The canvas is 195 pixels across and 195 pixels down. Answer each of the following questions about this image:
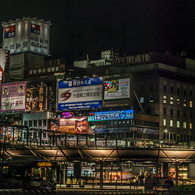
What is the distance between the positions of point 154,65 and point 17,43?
53.4 meters

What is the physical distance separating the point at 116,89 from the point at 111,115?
11519mm

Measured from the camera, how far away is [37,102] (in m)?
115

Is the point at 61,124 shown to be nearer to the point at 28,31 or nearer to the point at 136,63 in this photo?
the point at 136,63

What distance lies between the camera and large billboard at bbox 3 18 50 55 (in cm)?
15288

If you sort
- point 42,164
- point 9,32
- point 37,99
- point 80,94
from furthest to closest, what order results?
1. point 9,32
2. point 37,99
3. point 80,94
4. point 42,164

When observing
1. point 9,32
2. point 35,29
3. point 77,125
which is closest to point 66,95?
point 77,125

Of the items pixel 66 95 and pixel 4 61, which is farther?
pixel 4 61

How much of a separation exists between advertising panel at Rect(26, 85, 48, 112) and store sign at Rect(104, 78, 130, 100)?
1943 centimetres

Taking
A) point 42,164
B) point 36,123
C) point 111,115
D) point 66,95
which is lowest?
point 42,164

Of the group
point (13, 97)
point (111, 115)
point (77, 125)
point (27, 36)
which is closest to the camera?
point (111, 115)

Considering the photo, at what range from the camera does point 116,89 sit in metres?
100

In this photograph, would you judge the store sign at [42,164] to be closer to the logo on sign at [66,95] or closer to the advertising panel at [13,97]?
the logo on sign at [66,95]

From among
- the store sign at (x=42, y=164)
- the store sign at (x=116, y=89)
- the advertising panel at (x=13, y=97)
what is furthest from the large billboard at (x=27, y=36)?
the store sign at (x=42, y=164)

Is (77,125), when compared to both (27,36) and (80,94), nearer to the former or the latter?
(80,94)
